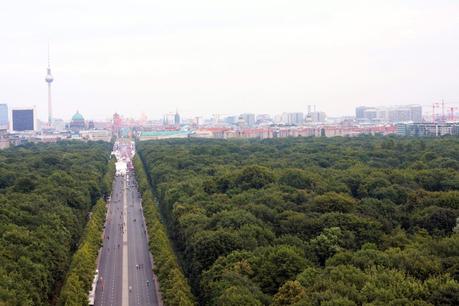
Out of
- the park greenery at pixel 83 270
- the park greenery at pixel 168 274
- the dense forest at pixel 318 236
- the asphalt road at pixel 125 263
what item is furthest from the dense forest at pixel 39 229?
the dense forest at pixel 318 236

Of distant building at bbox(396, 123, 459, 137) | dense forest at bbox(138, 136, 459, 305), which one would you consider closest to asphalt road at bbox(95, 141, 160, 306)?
dense forest at bbox(138, 136, 459, 305)

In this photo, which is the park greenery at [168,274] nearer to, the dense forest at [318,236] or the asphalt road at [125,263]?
the dense forest at [318,236]

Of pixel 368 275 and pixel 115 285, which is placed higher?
pixel 368 275

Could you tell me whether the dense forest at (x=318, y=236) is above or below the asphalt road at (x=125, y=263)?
above

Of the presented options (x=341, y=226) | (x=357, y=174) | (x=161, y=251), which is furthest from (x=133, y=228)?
(x=341, y=226)

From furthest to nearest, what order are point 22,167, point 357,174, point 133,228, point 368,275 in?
point 22,167
point 133,228
point 357,174
point 368,275

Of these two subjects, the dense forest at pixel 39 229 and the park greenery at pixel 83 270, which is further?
the park greenery at pixel 83 270

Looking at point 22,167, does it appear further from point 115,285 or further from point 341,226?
point 341,226
